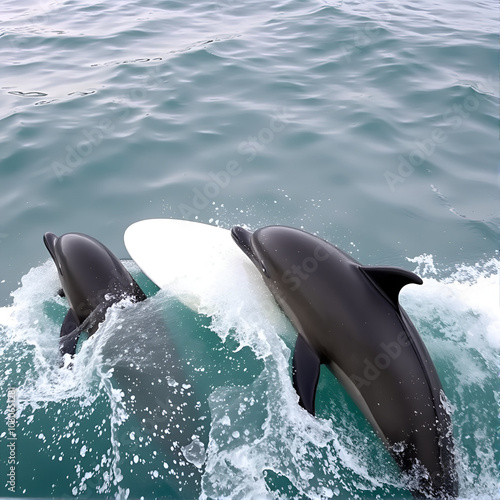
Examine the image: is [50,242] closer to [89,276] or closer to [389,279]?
[89,276]

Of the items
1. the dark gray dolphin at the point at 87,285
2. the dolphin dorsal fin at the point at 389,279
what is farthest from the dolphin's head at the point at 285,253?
the dark gray dolphin at the point at 87,285

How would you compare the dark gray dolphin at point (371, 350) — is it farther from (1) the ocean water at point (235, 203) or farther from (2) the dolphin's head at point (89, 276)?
(2) the dolphin's head at point (89, 276)

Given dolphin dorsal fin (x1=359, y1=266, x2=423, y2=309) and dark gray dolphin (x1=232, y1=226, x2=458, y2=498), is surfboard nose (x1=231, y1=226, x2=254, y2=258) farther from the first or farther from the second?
dolphin dorsal fin (x1=359, y1=266, x2=423, y2=309)

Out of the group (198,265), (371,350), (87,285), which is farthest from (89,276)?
(371,350)

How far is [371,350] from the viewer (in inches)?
193

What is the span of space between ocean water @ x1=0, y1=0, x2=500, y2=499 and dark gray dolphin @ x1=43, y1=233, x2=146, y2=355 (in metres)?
0.23

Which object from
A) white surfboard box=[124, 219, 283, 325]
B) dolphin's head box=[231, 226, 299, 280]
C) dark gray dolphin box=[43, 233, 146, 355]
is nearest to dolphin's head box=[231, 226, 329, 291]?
dolphin's head box=[231, 226, 299, 280]

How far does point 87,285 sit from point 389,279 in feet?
11.1

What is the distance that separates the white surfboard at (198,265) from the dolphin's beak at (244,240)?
0.25m

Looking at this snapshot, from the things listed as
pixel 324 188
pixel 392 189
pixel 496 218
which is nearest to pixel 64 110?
pixel 324 188

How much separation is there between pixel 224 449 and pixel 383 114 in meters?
8.56

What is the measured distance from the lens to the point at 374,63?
13.5 metres

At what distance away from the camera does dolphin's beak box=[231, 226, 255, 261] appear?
21.3 feet

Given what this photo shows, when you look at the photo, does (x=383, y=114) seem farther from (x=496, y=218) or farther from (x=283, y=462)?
(x=283, y=462)
